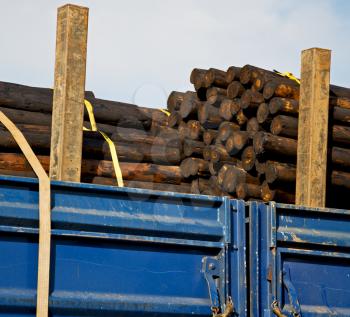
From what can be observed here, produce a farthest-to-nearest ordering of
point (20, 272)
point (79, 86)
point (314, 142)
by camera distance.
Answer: point (314, 142), point (79, 86), point (20, 272)

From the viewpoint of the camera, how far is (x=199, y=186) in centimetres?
806

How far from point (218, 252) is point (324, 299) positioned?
0.92m

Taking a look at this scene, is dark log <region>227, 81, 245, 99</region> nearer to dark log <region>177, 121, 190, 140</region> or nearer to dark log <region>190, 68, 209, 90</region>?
dark log <region>190, 68, 209, 90</region>

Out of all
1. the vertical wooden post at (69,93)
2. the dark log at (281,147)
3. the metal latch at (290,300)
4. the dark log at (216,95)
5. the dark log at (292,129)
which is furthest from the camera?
the dark log at (216,95)

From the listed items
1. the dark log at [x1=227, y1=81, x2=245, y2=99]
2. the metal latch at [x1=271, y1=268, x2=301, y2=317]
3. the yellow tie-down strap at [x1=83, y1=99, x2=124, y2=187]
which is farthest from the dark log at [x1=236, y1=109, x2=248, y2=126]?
the metal latch at [x1=271, y1=268, x2=301, y2=317]

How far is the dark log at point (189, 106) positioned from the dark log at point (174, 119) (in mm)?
58

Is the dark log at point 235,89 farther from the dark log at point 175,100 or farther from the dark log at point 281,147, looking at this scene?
the dark log at point 175,100

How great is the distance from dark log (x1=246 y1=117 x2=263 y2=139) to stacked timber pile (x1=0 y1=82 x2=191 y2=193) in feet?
2.57

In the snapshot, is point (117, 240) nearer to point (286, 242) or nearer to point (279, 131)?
point (286, 242)

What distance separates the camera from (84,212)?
5.01m

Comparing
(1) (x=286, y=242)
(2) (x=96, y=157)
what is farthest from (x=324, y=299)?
(2) (x=96, y=157)

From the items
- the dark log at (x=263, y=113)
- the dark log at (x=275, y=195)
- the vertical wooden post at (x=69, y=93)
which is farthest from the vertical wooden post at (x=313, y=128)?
the vertical wooden post at (x=69, y=93)

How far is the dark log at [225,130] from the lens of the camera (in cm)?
802

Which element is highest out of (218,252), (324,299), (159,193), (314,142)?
(314,142)
